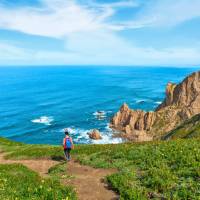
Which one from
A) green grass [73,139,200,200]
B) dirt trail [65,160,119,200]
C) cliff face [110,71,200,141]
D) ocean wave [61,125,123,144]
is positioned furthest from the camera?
cliff face [110,71,200,141]

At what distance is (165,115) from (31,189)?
98097 millimetres

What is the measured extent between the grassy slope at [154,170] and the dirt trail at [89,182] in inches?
22.6

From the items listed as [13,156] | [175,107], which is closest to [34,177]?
[13,156]

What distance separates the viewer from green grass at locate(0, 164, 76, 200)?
15.4 metres

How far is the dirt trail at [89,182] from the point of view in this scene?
16423 mm

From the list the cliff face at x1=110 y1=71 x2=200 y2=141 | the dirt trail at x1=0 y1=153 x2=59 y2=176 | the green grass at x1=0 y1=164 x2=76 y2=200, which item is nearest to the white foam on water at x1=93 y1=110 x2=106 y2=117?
the cliff face at x1=110 y1=71 x2=200 y2=141

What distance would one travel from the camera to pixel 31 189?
16.6 metres

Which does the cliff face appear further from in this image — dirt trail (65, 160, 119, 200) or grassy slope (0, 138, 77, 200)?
grassy slope (0, 138, 77, 200)

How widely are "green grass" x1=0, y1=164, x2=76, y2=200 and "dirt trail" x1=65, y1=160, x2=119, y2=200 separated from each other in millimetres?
1047

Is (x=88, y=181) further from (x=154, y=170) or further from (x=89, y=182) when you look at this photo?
(x=154, y=170)

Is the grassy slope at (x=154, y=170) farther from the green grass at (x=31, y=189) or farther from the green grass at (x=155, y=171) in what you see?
the green grass at (x=31, y=189)

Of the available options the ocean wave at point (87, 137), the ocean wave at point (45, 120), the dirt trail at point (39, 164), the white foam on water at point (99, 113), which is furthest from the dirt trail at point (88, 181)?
the white foam on water at point (99, 113)

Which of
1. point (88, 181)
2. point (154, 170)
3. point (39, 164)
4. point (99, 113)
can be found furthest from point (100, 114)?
point (154, 170)

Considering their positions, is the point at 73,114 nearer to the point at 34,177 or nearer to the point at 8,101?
the point at 8,101
